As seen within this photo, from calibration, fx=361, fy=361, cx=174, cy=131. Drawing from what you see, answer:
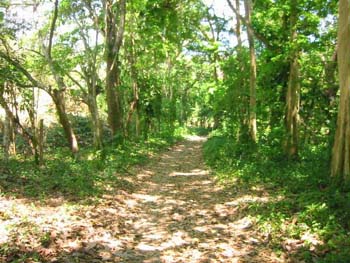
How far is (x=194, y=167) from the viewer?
14.6 meters

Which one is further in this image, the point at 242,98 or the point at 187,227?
the point at 242,98

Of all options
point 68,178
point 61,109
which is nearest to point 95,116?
point 61,109

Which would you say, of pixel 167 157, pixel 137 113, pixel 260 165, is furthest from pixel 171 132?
pixel 260 165

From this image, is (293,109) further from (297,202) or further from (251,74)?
(297,202)

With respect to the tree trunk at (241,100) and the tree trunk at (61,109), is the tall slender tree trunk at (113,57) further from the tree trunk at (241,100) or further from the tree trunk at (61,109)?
the tree trunk at (241,100)

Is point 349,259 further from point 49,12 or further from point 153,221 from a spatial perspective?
point 49,12

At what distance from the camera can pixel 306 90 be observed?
1466 cm

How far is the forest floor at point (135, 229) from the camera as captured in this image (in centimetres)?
537

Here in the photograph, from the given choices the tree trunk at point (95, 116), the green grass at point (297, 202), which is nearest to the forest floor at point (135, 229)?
the green grass at point (297, 202)

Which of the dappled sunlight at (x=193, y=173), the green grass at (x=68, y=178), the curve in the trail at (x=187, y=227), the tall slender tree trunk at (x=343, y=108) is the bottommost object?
the curve in the trail at (x=187, y=227)

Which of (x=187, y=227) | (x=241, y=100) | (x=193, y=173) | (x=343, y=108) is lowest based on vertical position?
(x=187, y=227)

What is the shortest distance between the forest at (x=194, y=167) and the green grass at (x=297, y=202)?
0.03 meters

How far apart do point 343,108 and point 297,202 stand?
84.5 inches

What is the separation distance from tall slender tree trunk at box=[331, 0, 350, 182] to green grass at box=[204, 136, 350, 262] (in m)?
0.39
